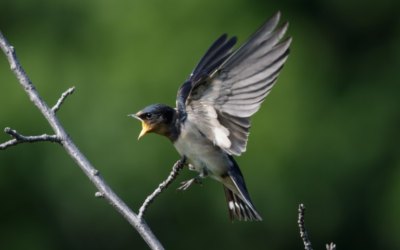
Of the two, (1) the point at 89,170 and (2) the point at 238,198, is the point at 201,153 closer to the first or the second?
(2) the point at 238,198

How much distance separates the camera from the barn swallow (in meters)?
3.37

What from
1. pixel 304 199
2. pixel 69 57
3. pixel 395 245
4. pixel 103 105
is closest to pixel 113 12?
pixel 69 57

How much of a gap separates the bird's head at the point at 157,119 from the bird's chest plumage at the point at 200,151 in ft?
0.28

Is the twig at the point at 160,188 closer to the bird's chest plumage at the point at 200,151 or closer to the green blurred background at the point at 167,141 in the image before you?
the bird's chest plumage at the point at 200,151

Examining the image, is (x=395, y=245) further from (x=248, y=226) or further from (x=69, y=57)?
(x=69, y=57)

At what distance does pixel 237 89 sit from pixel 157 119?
531mm

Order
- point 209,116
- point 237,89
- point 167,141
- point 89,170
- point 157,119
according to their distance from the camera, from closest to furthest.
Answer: point 89,170, point 237,89, point 209,116, point 157,119, point 167,141

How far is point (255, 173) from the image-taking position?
8000mm

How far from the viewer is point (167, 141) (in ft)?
24.5

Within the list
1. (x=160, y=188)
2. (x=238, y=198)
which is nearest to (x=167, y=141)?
(x=238, y=198)

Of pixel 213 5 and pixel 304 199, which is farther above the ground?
pixel 213 5

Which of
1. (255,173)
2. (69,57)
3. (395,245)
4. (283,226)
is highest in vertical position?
(69,57)

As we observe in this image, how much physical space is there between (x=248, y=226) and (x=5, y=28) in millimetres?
3621

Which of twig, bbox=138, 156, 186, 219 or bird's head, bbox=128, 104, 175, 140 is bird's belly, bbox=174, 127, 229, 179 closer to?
bird's head, bbox=128, 104, 175, 140
